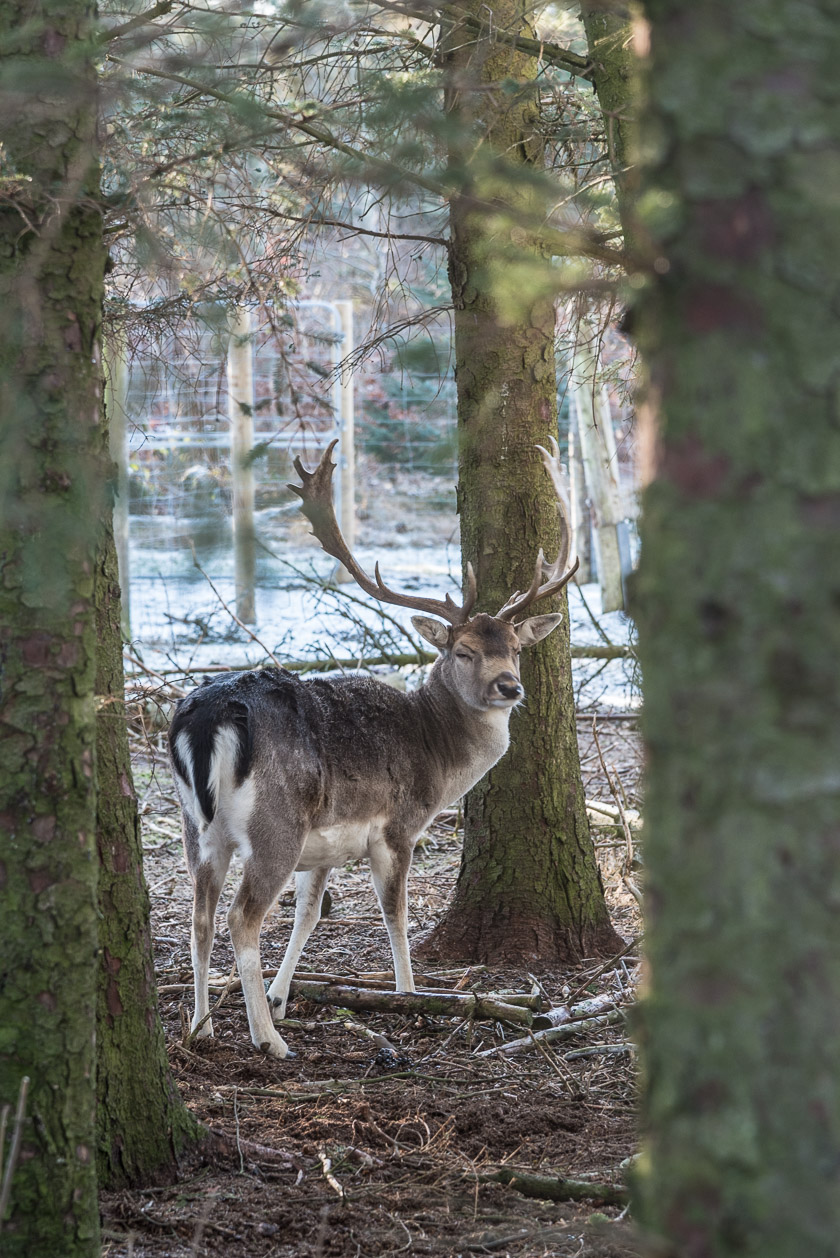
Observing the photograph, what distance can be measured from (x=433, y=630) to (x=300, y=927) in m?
1.68

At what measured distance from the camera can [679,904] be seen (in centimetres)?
166

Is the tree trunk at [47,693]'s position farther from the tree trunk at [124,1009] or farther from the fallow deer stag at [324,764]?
the fallow deer stag at [324,764]

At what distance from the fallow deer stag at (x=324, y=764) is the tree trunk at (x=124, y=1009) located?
141cm

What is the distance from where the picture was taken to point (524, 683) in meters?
6.15

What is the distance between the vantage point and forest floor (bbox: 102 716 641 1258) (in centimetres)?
320

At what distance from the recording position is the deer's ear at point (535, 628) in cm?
597

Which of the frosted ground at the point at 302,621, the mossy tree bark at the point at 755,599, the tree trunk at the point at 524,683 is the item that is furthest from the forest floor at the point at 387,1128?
the frosted ground at the point at 302,621

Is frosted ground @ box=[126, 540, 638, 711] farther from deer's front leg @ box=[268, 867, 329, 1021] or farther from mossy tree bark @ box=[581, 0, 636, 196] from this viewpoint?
mossy tree bark @ box=[581, 0, 636, 196]

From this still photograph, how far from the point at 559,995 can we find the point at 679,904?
411cm

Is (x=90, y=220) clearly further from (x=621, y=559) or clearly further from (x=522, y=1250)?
(x=621, y=559)

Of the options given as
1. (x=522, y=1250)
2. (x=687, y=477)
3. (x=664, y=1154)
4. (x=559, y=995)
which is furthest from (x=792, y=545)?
(x=559, y=995)

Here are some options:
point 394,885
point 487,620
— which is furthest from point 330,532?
point 394,885

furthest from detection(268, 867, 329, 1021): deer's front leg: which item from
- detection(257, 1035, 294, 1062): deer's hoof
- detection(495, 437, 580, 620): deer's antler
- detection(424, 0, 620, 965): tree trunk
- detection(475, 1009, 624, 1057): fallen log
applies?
detection(495, 437, 580, 620): deer's antler

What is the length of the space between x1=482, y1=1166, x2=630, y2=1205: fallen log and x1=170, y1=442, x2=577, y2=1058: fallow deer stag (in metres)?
1.70
